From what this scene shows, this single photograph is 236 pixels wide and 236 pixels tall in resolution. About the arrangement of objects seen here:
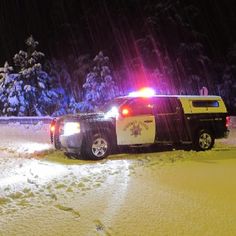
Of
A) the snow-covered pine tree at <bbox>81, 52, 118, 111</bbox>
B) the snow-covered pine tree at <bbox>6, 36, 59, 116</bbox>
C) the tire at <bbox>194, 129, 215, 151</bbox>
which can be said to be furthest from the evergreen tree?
the tire at <bbox>194, 129, 215, 151</bbox>

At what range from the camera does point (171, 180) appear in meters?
8.61

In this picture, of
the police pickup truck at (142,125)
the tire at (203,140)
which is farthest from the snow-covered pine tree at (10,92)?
the tire at (203,140)

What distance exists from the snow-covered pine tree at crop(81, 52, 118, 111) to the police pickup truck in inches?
919

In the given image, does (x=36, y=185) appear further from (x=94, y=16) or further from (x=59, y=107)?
(x=94, y=16)

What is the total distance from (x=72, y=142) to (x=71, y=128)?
0.38 meters

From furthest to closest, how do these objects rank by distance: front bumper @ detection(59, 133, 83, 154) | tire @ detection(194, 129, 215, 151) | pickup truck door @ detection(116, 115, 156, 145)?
tire @ detection(194, 129, 215, 151), pickup truck door @ detection(116, 115, 156, 145), front bumper @ detection(59, 133, 83, 154)

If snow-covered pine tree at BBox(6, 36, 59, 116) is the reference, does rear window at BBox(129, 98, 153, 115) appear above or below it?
below

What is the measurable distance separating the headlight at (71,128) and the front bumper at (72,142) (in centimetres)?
9

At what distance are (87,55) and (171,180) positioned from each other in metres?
35.1

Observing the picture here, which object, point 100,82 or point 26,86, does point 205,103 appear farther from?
point 26,86

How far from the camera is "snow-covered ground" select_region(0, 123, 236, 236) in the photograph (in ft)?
18.8

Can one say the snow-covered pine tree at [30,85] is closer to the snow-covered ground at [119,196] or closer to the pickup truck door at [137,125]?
the pickup truck door at [137,125]

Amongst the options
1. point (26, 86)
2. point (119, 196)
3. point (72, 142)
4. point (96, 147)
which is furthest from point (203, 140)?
point (26, 86)

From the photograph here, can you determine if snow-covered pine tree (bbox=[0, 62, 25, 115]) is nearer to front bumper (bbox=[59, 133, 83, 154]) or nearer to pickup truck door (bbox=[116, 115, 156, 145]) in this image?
front bumper (bbox=[59, 133, 83, 154])
